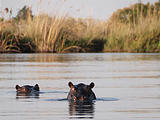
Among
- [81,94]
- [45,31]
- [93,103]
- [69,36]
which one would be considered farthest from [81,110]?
[69,36]

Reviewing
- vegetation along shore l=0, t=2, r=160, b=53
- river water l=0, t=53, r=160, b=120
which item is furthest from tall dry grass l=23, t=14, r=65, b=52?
river water l=0, t=53, r=160, b=120

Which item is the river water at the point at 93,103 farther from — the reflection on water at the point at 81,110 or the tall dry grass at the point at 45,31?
the tall dry grass at the point at 45,31

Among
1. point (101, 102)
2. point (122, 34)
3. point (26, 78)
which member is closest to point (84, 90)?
point (101, 102)

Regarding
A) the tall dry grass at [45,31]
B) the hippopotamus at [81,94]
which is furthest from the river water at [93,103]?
→ the tall dry grass at [45,31]

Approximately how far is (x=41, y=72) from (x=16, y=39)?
10.5 metres

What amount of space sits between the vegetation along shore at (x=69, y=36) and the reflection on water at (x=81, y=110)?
51.9ft

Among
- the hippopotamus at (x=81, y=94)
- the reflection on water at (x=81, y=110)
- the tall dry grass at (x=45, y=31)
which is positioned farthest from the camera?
the tall dry grass at (x=45, y=31)

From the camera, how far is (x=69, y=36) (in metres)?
24.7

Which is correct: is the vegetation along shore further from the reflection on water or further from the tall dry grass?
the reflection on water

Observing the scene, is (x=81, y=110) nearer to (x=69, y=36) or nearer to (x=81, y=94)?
(x=81, y=94)

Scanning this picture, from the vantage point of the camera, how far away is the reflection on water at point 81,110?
5.92m

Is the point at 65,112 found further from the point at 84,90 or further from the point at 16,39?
the point at 16,39

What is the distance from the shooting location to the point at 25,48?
24156mm

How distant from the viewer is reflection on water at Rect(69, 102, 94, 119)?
19.4ft
